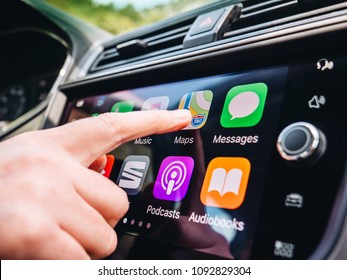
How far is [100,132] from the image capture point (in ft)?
1.94

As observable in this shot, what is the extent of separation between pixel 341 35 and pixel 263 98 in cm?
15

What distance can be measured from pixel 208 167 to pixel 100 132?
0.20 meters

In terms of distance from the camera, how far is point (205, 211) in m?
0.64

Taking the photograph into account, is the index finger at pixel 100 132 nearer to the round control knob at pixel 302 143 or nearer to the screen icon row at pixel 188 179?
the screen icon row at pixel 188 179

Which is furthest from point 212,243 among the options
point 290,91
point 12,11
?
point 12,11

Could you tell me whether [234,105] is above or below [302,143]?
above

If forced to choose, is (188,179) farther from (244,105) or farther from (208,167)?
(244,105)

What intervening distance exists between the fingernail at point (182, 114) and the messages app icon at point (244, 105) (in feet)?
0.23

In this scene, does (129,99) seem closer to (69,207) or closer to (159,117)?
(159,117)

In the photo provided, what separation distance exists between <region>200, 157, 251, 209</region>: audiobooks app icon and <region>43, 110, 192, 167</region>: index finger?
0.40 feet

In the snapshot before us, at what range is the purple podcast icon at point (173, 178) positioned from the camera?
2.31 ft

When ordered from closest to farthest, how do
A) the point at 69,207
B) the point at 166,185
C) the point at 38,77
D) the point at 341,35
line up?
the point at 69,207
the point at 341,35
the point at 166,185
the point at 38,77

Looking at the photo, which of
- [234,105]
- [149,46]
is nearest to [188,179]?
[234,105]

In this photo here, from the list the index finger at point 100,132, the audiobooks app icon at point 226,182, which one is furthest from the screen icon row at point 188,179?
the index finger at point 100,132
